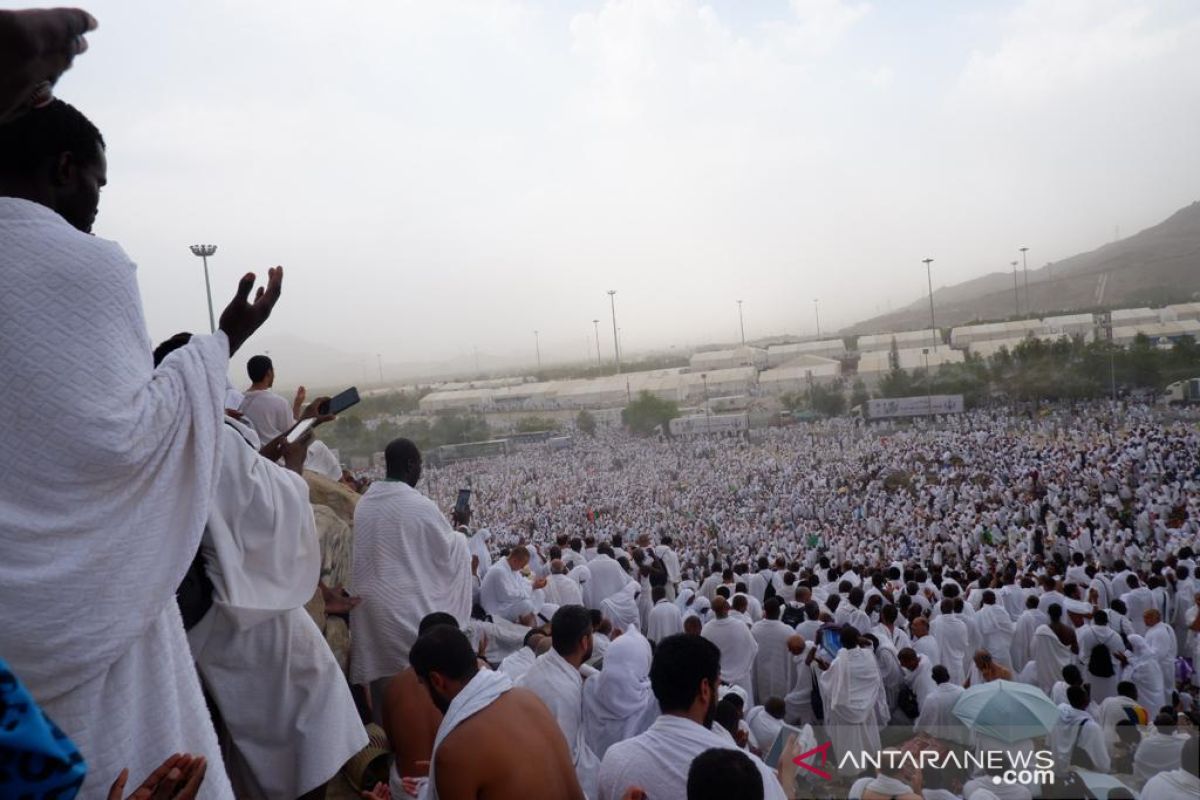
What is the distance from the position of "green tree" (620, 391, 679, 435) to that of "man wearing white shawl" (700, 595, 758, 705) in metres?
30.6

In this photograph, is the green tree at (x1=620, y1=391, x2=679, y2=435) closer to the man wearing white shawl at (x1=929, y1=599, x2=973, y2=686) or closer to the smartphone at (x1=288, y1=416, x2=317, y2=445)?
the man wearing white shawl at (x1=929, y1=599, x2=973, y2=686)

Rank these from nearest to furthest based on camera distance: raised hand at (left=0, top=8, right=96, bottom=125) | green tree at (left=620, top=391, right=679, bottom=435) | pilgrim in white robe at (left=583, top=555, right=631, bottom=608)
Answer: raised hand at (left=0, top=8, right=96, bottom=125) < pilgrim in white robe at (left=583, top=555, right=631, bottom=608) < green tree at (left=620, top=391, right=679, bottom=435)

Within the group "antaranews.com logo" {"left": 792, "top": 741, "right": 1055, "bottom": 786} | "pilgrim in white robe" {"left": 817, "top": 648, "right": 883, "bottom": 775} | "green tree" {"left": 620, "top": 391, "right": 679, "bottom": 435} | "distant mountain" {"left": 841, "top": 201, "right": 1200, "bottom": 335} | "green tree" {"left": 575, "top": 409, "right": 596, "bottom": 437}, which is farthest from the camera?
"distant mountain" {"left": 841, "top": 201, "right": 1200, "bottom": 335}

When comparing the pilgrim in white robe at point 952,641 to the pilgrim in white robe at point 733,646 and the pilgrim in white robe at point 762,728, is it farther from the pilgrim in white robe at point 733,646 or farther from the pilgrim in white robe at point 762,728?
the pilgrim in white robe at point 762,728

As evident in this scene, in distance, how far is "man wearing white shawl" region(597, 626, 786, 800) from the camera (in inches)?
86.0

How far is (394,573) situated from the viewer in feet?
10.1

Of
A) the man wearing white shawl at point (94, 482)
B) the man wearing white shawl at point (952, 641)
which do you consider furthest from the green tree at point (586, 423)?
the man wearing white shawl at point (94, 482)

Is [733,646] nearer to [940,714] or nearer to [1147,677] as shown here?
[940,714]

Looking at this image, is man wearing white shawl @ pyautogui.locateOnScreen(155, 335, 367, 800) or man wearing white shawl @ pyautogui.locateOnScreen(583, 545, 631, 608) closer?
man wearing white shawl @ pyautogui.locateOnScreen(155, 335, 367, 800)

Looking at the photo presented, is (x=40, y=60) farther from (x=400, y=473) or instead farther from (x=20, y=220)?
(x=400, y=473)

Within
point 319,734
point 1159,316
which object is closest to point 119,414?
point 319,734

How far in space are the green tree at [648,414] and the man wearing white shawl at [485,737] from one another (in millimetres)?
34774

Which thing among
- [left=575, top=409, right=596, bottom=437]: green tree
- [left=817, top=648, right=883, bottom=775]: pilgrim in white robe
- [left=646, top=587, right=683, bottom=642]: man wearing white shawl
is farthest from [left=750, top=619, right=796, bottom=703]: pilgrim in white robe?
[left=575, top=409, right=596, bottom=437]: green tree

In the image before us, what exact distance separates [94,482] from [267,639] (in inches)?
34.8
